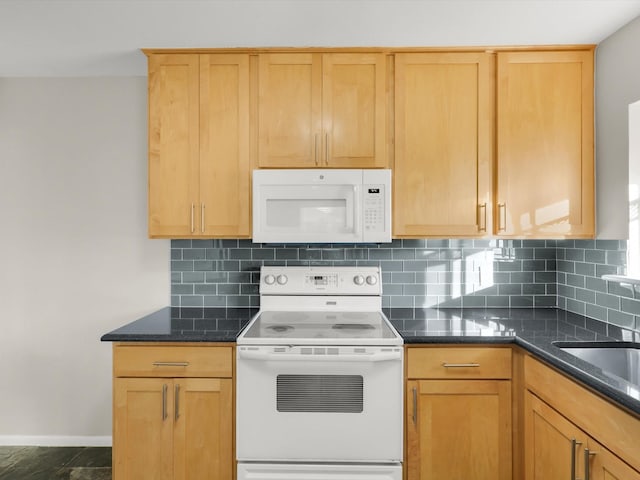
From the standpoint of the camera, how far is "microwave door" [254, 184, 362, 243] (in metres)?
2.10

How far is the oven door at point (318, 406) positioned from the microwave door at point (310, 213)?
0.60m

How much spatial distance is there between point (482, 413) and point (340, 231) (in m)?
1.09

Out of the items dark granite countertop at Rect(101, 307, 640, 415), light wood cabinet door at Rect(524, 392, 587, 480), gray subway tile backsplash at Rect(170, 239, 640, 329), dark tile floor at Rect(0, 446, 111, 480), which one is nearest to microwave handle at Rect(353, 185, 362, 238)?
gray subway tile backsplash at Rect(170, 239, 640, 329)

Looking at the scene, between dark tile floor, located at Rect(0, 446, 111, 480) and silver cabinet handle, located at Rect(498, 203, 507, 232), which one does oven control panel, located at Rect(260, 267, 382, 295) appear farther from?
dark tile floor, located at Rect(0, 446, 111, 480)

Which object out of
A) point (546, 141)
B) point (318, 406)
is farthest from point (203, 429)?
point (546, 141)

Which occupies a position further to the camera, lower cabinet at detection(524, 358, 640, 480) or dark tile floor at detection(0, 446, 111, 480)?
dark tile floor at detection(0, 446, 111, 480)

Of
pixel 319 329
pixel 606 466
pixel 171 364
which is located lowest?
pixel 606 466

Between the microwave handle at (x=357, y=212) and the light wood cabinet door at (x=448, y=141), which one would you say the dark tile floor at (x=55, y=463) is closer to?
the microwave handle at (x=357, y=212)

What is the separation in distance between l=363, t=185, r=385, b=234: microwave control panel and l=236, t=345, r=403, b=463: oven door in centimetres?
64

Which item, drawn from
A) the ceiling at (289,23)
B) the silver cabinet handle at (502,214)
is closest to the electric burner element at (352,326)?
the silver cabinet handle at (502,214)

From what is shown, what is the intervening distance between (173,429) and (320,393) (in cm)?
70

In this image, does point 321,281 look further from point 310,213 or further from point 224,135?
Answer: point 224,135

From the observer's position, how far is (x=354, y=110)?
215 cm

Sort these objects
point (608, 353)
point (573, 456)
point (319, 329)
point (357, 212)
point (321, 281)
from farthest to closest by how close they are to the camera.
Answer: point (321, 281) → point (357, 212) → point (319, 329) → point (608, 353) → point (573, 456)
